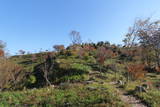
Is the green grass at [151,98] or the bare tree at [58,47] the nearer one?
the green grass at [151,98]

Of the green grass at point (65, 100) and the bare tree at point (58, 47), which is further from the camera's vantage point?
the bare tree at point (58, 47)

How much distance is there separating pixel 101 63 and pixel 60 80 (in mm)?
5886

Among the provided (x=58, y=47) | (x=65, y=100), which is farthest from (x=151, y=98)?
(x=58, y=47)

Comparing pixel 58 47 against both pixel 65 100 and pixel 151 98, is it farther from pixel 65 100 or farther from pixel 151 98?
pixel 151 98

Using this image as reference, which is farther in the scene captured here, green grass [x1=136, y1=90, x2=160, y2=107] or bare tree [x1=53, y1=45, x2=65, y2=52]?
bare tree [x1=53, y1=45, x2=65, y2=52]

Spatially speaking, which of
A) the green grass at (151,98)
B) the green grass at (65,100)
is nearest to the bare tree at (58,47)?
the green grass at (65,100)

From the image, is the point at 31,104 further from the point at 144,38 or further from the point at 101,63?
the point at 144,38

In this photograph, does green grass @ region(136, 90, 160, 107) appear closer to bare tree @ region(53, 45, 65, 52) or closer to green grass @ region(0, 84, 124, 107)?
green grass @ region(0, 84, 124, 107)

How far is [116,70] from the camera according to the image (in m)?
17.2

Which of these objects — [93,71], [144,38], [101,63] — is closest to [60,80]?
[93,71]

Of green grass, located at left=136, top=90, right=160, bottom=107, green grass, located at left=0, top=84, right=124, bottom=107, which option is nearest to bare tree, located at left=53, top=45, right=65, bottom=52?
green grass, located at left=0, top=84, right=124, bottom=107

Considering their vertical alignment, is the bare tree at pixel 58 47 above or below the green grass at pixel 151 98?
above

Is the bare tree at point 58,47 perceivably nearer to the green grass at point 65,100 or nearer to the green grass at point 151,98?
the green grass at point 65,100

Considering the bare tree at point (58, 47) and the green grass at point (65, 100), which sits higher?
the bare tree at point (58, 47)
